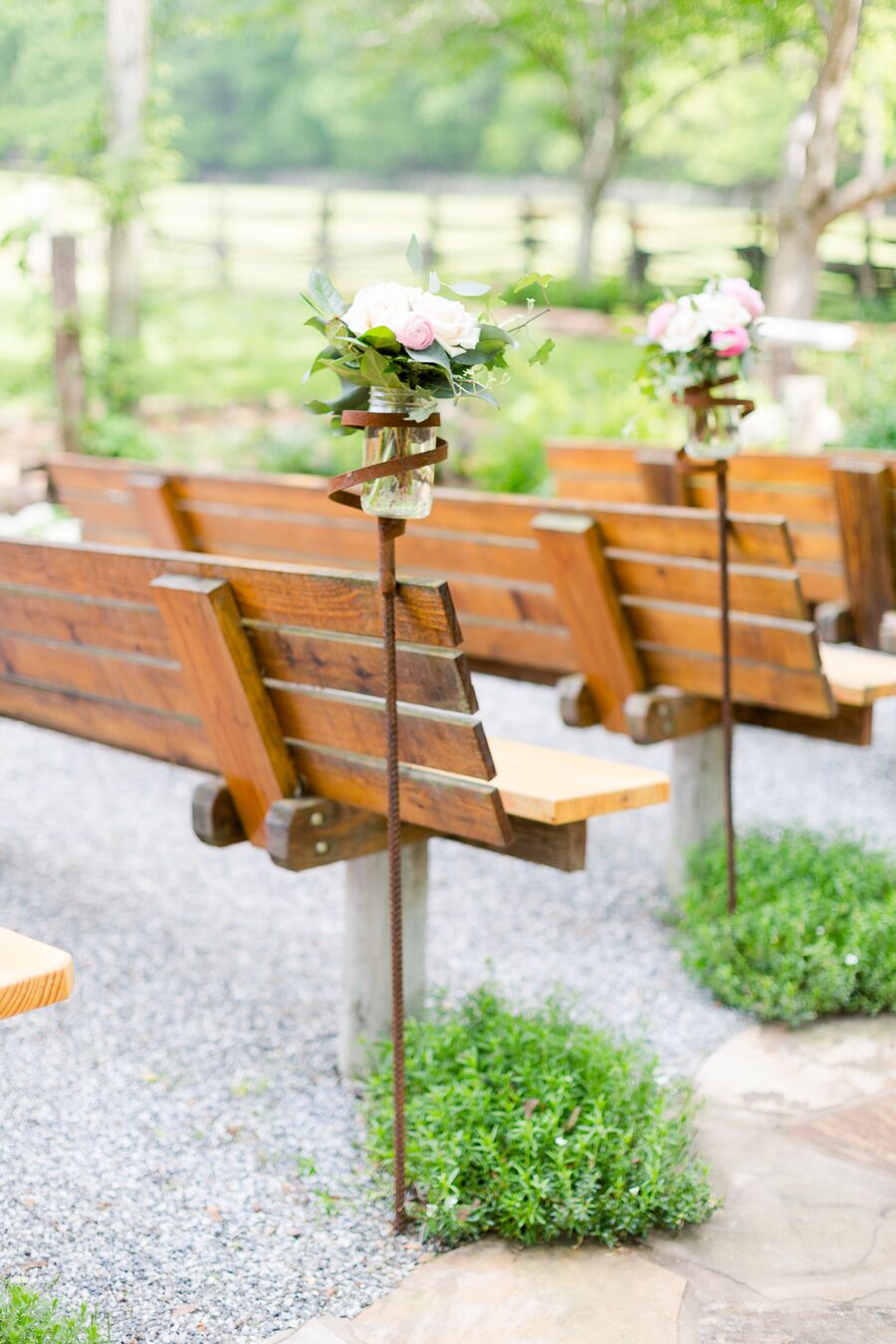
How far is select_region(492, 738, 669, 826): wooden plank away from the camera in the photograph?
10.1 feet

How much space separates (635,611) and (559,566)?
232mm

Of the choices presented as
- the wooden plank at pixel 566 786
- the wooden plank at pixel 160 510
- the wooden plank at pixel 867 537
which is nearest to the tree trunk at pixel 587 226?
the wooden plank at pixel 160 510

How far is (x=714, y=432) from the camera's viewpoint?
394 cm

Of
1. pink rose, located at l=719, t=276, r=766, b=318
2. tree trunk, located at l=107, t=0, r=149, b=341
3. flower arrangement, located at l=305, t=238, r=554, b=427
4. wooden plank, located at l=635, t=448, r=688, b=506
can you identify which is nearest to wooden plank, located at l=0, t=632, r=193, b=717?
flower arrangement, located at l=305, t=238, r=554, b=427

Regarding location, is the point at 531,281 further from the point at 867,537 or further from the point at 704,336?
the point at 867,537

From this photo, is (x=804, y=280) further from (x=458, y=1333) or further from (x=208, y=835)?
(x=458, y=1333)

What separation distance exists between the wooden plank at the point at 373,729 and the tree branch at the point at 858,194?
369 inches

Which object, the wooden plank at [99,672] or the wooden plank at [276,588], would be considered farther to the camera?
the wooden plank at [99,672]

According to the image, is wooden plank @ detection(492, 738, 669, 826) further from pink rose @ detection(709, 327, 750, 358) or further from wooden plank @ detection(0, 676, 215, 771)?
pink rose @ detection(709, 327, 750, 358)

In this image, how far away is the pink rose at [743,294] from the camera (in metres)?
3.87

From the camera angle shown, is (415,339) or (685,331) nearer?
(415,339)

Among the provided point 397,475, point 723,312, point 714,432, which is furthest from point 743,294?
point 397,475

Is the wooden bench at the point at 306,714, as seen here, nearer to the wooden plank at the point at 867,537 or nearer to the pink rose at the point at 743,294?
the pink rose at the point at 743,294

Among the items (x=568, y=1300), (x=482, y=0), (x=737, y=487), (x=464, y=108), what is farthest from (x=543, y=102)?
(x=568, y=1300)
